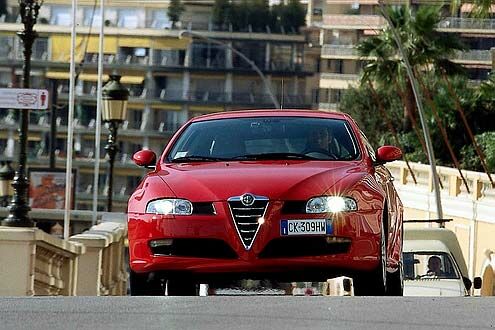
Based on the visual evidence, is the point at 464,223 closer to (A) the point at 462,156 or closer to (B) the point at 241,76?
(A) the point at 462,156

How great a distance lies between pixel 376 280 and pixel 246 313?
2.33 m

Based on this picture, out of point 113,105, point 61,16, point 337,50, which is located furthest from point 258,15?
point 113,105

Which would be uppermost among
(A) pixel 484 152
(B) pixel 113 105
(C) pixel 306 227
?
(C) pixel 306 227

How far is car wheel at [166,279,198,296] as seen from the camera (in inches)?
516

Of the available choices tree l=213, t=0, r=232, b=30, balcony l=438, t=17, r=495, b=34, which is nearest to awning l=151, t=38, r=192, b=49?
tree l=213, t=0, r=232, b=30

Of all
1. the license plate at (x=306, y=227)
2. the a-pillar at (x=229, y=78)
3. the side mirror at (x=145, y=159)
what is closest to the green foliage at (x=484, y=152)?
the a-pillar at (x=229, y=78)

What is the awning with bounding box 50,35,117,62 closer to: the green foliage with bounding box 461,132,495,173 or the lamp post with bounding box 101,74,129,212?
the green foliage with bounding box 461,132,495,173

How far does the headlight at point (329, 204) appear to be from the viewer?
1262cm

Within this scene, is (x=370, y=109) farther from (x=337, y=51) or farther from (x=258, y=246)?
(x=258, y=246)

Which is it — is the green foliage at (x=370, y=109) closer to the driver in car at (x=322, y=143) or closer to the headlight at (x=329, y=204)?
the driver in car at (x=322, y=143)

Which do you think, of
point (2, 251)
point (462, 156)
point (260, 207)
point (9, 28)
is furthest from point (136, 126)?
point (260, 207)

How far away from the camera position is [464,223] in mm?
51688

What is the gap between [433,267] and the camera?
77.9 feet

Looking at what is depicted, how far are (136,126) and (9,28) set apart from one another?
9935 mm
